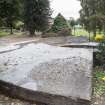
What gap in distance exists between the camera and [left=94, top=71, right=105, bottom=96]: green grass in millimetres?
4452

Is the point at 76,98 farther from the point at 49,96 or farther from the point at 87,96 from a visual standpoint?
the point at 49,96

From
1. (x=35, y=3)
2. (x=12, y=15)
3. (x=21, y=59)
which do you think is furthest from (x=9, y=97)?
(x=12, y=15)

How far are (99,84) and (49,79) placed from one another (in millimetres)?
1238

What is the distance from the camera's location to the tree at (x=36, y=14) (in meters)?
18.6

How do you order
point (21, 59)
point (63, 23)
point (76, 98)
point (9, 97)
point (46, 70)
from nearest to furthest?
1. point (76, 98)
2. point (9, 97)
3. point (46, 70)
4. point (21, 59)
5. point (63, 23)

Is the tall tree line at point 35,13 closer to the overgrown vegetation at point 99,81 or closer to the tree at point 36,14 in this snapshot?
the tree at point 36,14

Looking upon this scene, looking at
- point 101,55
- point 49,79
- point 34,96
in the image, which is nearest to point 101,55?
point 101,55

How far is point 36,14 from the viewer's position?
18.8 metres

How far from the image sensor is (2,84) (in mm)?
4086

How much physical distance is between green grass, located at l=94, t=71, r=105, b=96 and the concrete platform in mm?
301

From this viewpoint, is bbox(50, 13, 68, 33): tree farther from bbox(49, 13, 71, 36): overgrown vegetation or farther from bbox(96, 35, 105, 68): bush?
bbox(96, 35, 105, 68): bush

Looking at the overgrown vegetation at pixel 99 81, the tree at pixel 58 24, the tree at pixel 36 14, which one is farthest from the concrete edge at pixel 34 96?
the tree at pixel 36 14

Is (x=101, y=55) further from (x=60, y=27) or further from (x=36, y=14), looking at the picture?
(x=36, y=14)

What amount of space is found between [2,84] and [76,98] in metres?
1.32
